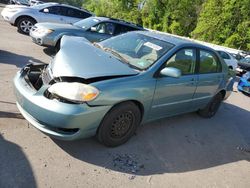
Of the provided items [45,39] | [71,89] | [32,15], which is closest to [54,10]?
[32,15]

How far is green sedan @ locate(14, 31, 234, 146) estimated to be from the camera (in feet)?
10.6

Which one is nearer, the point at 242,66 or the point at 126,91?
the point at 126,91

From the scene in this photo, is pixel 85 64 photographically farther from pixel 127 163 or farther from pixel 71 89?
pixel 127 163

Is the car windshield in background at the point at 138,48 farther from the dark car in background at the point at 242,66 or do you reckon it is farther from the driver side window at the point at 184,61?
Result: the dark car in background at the point at 242,66

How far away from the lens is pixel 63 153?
11.5 ft

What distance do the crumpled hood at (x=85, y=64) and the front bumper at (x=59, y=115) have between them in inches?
14.3

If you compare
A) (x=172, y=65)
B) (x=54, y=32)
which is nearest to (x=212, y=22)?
(x=54, y=32)

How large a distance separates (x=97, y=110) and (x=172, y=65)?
5.30 ft

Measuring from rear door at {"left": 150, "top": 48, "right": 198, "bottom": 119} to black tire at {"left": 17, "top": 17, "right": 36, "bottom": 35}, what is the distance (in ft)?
27.9

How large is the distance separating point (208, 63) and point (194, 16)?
120 ft

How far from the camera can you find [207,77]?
17.0 feet

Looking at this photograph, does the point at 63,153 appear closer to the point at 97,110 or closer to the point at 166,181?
the point at 97,110

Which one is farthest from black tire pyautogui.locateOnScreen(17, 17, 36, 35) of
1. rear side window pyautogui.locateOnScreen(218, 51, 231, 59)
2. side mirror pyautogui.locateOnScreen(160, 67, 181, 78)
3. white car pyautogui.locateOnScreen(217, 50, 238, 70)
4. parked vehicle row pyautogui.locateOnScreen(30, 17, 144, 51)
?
rear side window pyautogui.locateOnScreen(218, 51, 231, 59)

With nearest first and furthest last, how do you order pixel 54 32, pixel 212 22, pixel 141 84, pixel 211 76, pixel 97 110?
pixel 97 110, pixel 141 84, pixel 211 76, pixel 54 32, pixel 212 22
